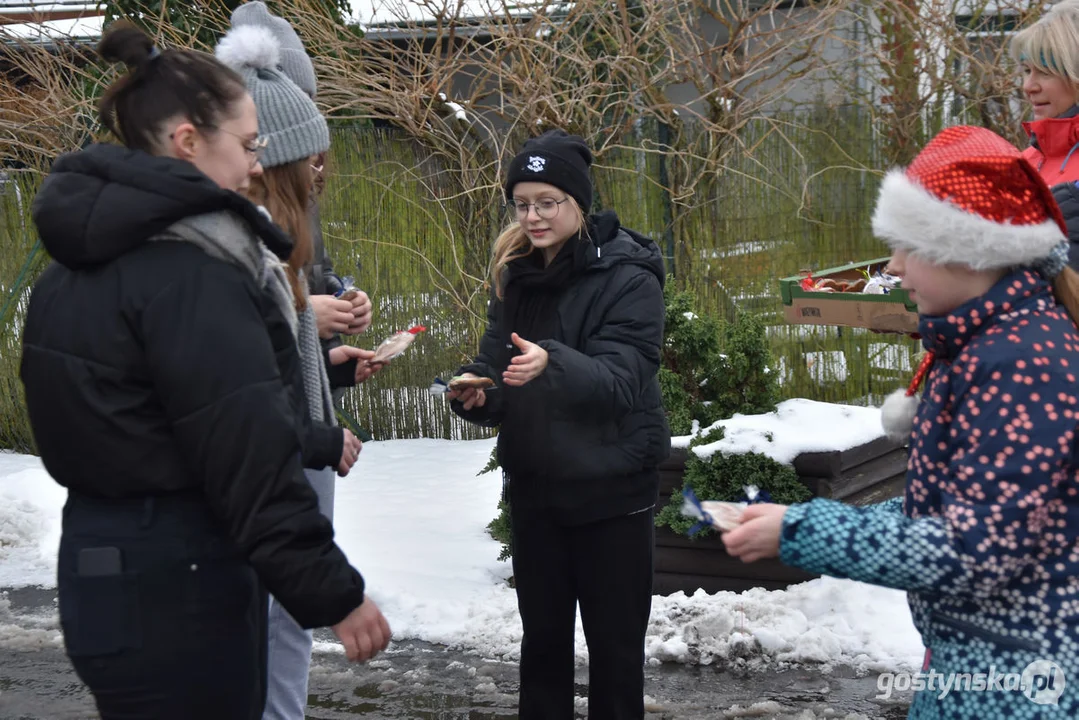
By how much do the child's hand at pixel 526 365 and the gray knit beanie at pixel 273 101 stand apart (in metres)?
0.77

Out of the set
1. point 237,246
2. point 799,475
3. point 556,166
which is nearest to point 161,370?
point 237,246

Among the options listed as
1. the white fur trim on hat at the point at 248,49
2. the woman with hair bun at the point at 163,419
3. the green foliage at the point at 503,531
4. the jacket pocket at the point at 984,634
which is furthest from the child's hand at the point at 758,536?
the green foliage at the point at 503,531

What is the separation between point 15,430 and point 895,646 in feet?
23.9

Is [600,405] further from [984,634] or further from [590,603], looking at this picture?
[984,634]

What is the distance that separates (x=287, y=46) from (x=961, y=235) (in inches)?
97.1

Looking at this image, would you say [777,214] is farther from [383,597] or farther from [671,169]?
[383,597]

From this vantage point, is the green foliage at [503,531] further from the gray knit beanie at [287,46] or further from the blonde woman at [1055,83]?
the blonde woman at [1055,83]

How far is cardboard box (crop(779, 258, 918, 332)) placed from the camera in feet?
12.1

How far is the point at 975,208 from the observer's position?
192 centimetres

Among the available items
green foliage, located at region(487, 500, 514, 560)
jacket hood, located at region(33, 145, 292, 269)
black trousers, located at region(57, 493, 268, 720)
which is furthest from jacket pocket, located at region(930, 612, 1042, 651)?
green foliage, located at region(487, 500, 514, 560)

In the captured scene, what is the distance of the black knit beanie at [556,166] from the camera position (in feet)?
10.9

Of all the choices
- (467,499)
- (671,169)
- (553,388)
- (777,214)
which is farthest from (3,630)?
(777,214)

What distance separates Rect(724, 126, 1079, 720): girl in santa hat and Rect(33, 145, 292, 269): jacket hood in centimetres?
115

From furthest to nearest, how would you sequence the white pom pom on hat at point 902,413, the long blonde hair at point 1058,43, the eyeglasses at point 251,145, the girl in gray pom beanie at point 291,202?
1. the long blonde hair at point 1058,43
2. the girl in gray pom beanie at point 291,202
3. the white pom pom on hat at point 902,413
4. the eyeglasses at point 251,145
